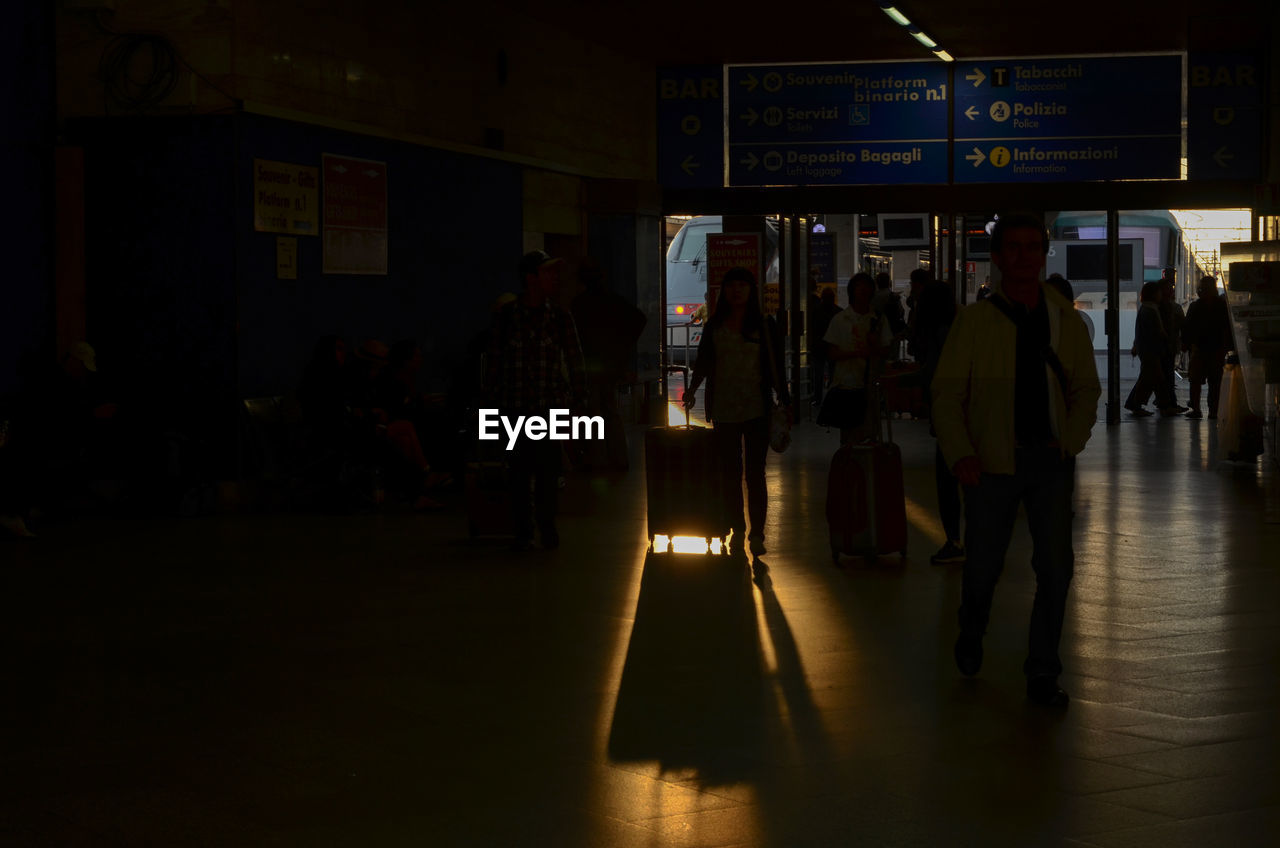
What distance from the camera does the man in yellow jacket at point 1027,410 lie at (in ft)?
18.9

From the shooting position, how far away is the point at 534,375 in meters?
→ 9.45

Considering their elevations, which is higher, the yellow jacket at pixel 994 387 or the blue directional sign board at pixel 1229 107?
the blue directional sign board at pixel 1229 107

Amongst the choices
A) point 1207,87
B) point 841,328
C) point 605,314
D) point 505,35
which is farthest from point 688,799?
point 1207,87

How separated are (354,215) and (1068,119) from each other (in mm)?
9724

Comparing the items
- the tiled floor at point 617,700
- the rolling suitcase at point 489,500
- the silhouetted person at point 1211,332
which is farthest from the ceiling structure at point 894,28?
the tiled floor at point 617,700

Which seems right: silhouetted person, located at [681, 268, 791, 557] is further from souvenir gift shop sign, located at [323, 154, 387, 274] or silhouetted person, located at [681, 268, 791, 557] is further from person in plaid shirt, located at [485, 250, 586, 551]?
souvenir gift shop sign, located at [323, 154, 387, 274]

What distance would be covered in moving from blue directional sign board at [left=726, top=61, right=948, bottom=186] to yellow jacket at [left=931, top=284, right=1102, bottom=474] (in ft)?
46.9

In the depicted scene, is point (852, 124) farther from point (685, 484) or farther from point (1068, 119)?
point (685, 484)

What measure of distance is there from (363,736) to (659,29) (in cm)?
1321

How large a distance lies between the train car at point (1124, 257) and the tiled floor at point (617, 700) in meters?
17.2

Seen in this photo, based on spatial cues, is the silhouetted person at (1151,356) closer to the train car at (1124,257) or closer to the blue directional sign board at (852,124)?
the train car at (1124,257)

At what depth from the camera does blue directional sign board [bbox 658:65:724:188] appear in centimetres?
2009

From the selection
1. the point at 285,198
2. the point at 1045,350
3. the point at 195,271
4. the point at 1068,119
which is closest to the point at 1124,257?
the point at 1068,119

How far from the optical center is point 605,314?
1402cm
